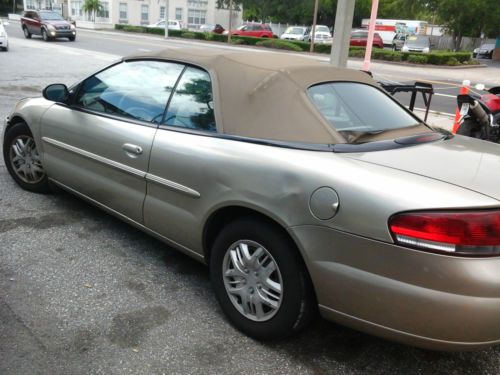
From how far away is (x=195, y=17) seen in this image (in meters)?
72.5

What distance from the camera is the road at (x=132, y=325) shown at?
8.47 feet

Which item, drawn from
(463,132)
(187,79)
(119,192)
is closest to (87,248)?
(119,192)

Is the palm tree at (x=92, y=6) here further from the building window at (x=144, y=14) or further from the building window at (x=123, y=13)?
the building window at (x=144, y=14)

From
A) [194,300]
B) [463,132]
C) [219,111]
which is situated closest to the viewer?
[219,111]

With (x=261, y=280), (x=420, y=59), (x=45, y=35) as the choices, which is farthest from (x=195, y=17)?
(x=261, y=280)

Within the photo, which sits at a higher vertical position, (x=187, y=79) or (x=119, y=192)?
(x=187, y=79)

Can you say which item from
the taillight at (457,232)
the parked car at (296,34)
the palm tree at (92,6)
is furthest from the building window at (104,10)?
the taillight at (457,232)

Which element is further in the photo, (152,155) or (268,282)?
(152,155)

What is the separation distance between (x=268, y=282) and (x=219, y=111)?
1.05 metres

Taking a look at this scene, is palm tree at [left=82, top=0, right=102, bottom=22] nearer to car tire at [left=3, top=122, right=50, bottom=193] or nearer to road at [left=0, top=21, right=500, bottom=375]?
car tire at [left=3, top=122, right=50, bottom=193]

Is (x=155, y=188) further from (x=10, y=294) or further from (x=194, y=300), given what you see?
(x=10, y=294)

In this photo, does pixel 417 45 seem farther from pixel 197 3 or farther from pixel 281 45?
pixel 197 3

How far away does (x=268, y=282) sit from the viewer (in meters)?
2.65

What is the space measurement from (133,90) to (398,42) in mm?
46981
